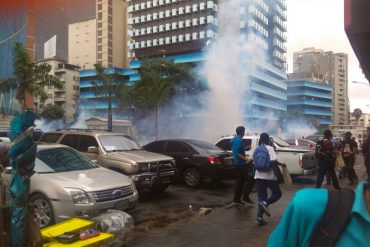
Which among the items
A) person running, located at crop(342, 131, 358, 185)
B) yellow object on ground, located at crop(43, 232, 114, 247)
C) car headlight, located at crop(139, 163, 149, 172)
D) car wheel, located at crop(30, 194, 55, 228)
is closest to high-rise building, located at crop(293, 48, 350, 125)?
person running, located at crop(342, 131, 358, 185)

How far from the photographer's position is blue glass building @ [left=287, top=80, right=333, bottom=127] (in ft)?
351

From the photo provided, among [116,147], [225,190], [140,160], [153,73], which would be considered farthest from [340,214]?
[153,73]

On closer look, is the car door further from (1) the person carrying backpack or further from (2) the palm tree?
(2) the palm tree

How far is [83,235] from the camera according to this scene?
4219mm

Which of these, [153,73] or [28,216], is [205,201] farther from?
[153,73]

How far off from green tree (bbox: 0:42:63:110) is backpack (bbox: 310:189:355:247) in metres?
27.5

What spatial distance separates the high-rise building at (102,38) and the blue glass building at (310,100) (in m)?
51.0

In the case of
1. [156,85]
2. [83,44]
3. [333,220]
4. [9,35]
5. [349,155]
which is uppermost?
[83,44]

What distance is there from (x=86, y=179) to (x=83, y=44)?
378ft

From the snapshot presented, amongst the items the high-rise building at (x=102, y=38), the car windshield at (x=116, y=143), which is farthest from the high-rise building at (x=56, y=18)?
the car windshield at (x=116, y=143)

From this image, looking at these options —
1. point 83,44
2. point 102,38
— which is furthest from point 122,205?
point 83,44

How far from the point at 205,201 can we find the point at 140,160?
186cm

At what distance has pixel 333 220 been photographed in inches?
55.7

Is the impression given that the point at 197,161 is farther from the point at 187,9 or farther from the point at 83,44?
the point at 83,44
